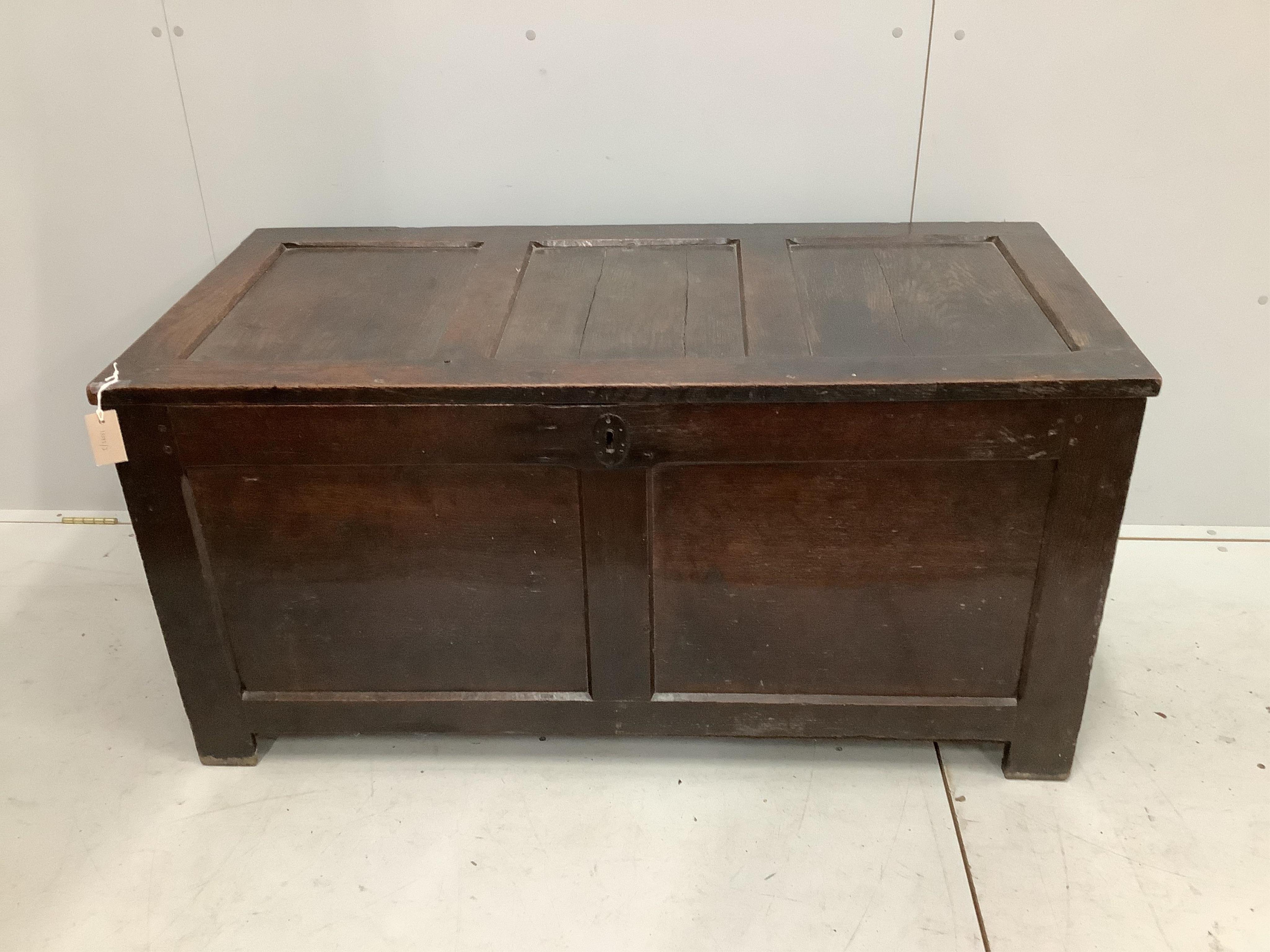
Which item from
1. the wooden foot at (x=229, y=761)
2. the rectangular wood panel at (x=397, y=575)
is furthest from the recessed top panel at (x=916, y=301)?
the wooden foot at (x=229, y=761)

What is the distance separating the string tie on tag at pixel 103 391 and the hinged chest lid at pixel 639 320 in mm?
15

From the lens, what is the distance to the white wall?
78.7 inches

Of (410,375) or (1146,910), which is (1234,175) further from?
(410,375)

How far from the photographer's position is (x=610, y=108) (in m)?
2.07

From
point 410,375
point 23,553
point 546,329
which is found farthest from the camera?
point 23,553

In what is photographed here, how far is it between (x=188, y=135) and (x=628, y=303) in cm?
101

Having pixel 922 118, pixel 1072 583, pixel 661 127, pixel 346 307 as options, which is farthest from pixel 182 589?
pixel 922 118

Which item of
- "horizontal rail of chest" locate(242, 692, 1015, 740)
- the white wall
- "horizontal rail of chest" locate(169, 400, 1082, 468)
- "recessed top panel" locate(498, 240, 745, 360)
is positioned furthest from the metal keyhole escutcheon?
the white wall

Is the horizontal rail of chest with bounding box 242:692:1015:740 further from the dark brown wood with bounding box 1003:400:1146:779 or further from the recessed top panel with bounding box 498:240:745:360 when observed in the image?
the recessed top panel with bounding box 498:240:745:360

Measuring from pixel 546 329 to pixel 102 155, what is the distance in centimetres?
111

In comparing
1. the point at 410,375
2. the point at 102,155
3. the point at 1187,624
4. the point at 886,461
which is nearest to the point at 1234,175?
the point at 1187,624

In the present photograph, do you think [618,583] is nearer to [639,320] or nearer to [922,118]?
[639,320]

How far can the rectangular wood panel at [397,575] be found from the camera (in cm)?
164

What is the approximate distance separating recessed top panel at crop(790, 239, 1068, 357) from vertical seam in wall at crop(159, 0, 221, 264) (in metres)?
1.18
